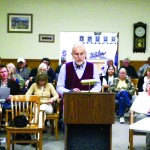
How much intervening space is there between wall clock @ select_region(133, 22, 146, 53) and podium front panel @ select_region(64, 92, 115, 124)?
23.6 feet

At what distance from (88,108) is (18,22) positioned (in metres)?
7.26

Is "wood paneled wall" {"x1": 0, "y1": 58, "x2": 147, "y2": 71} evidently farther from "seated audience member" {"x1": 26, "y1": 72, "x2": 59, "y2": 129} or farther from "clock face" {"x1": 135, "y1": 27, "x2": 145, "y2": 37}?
"seated audience member" {"x1": 26, "y1": 72, "x2": 59, "y2": 129}

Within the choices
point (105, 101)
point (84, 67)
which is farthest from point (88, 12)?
point (105, 101)

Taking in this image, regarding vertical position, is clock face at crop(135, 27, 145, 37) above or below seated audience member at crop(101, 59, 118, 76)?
above

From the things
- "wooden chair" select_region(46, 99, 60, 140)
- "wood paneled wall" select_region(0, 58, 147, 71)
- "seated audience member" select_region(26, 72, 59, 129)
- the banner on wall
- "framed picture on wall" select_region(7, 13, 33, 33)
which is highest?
"framed picture on wall" select_region(7, 13, 33, 33)

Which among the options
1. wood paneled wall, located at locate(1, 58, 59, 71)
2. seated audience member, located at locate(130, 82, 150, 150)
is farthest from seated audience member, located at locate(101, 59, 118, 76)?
seated audience member, located at locate(130, 82, 150, 150)

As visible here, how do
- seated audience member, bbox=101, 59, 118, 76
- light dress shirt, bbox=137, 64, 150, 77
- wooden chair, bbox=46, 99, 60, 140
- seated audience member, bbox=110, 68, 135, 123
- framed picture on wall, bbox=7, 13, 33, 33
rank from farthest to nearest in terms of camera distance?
framed picture on wall, bbox=7, 13, 33, 33 < light dress shirt, bbox=137, 64, 150, 77 < seated audience member, bbox=101, 59, 118, 76 < seated audience member, bbox=110, 68, 135, 123 < wooden chair, bbox=46, 99, 60, 140

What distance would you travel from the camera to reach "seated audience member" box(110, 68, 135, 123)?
6.81 metres

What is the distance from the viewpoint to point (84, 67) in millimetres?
3572

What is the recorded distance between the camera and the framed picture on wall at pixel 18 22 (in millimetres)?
9781

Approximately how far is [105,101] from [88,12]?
23.7 ft

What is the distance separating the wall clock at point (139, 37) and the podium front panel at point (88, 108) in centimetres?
720

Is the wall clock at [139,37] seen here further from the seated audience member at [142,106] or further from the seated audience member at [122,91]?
the seated audience member at [142,106]

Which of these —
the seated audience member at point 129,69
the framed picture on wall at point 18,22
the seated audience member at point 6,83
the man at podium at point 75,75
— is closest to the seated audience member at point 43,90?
the seated audience member at point 6,83
